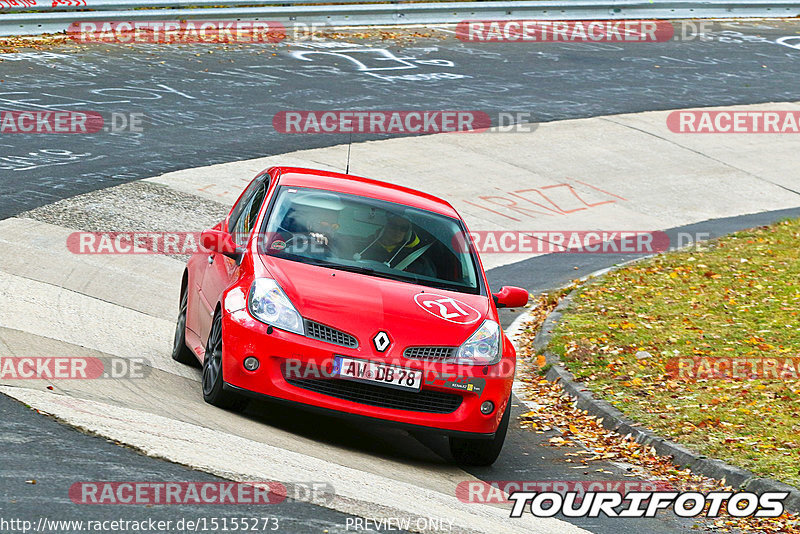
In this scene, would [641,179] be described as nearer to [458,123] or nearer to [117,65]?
[458,123]

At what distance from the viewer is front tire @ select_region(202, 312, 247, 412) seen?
7.53 meters

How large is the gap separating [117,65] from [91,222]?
7947mm

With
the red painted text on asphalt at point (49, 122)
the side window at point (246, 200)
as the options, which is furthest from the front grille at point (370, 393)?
the red painted text on asphalt at point (49, 122)

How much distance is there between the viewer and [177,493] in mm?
5875

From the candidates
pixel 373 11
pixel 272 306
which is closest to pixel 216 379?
pixel 272 306

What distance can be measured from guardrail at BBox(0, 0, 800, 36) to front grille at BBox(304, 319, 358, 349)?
15.6 m

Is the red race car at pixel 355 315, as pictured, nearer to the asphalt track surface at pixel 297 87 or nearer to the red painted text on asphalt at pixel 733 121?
the asphalt track surface at pixel 297 87

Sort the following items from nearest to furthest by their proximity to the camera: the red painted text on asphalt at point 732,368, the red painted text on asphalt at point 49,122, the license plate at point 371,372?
the license plate at point 371,372, the red painted text on asphalt at point 732,368, the red painted text on asphalt at point 49,122

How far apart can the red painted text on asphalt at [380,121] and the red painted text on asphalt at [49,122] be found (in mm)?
2823

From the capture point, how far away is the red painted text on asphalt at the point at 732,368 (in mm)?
9859

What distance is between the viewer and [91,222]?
12961 mm

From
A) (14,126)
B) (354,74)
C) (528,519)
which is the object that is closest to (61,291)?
(528,519)

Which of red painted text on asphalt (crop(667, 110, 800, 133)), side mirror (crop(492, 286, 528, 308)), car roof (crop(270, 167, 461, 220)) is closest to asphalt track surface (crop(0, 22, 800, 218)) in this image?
red painted text on asphalt (crop(667, 110, 800, 133))

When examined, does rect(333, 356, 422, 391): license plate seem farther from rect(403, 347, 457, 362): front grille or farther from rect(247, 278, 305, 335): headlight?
rect(247, 278, 305, 335): headlight
